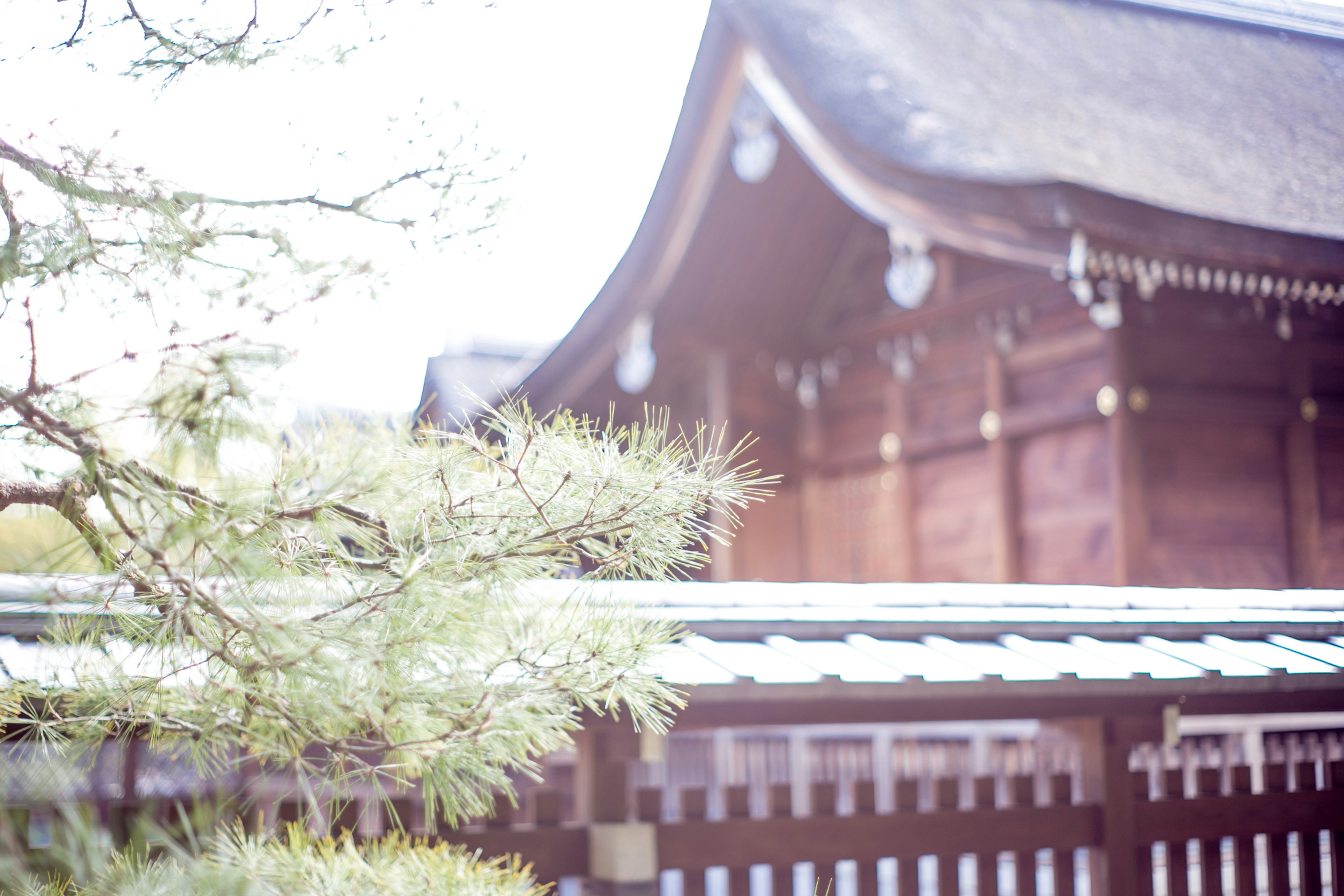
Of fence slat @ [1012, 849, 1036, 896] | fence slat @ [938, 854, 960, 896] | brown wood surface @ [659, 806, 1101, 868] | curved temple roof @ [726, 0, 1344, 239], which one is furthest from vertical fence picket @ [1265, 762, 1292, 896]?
curved temple roof @ [726, 0, 1344, 239]

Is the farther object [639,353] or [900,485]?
[639,353]

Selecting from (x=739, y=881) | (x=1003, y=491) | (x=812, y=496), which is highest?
(x=812, y=496)

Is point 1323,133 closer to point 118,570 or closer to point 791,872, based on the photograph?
point 791,872

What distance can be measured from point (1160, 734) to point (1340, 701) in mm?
656

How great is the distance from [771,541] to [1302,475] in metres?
2.98

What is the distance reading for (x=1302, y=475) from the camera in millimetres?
5070

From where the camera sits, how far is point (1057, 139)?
196 inches

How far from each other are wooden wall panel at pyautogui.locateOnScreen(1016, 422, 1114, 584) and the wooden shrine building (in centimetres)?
1

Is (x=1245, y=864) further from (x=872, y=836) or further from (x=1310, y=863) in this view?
(x=872, y=836)

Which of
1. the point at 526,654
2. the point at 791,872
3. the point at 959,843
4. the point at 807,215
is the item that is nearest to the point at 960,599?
the point at 959,843

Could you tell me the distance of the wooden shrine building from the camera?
15.0 feet

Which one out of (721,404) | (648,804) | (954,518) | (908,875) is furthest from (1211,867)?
(721,404)

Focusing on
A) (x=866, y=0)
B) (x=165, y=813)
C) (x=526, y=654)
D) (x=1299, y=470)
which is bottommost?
(x=165, y=813)

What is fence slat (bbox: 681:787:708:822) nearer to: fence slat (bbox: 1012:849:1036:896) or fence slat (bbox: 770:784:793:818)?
fence slat (bbox: 770:784:793:818)
